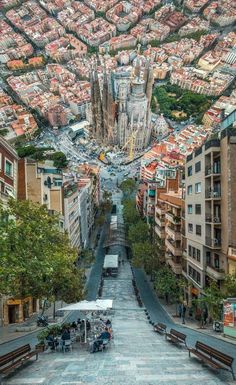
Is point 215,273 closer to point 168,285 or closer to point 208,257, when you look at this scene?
point 208,257

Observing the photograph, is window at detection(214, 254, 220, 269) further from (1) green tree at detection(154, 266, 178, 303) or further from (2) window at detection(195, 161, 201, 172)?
(2) window at detection(195, 161, 201, 172)

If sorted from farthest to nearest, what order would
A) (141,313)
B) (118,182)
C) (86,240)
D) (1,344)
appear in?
(118,182), (86,240), (141,313), (1,344)

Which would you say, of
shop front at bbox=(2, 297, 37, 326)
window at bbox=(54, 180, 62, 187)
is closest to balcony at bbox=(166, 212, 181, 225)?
window at bbox=(54, 180, 62, 187)

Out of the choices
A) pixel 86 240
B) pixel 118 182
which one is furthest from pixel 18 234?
pixel 118 182

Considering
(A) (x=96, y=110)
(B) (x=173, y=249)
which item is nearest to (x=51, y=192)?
(B) (x=173, y=249)

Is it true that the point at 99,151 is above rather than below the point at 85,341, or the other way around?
above

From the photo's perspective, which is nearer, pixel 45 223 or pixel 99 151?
pixel 45 223

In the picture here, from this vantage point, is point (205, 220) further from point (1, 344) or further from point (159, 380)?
point (159, 380)
